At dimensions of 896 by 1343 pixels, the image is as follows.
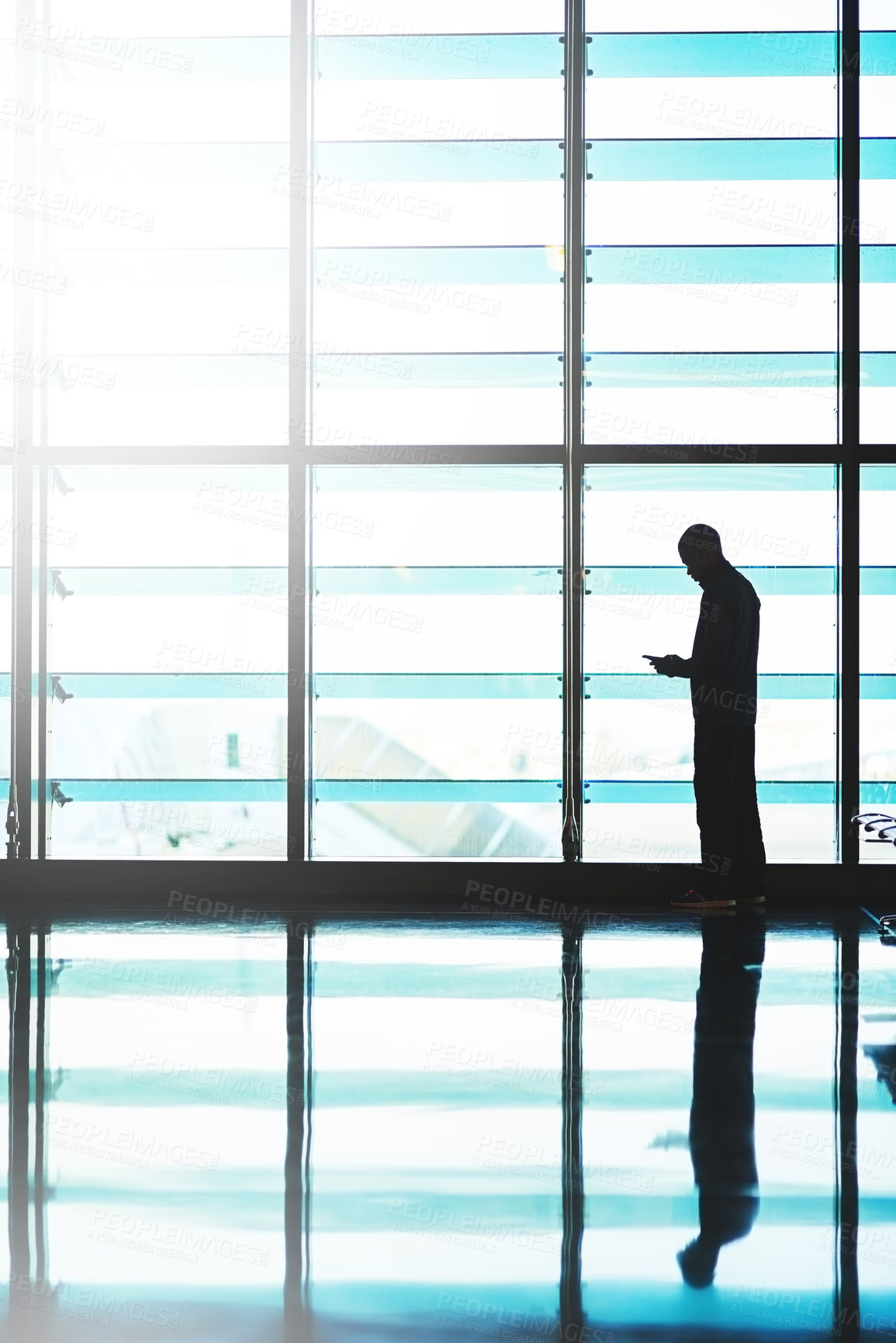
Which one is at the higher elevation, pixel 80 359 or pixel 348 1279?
pixel 80 359

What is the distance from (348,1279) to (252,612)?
4.16 meters

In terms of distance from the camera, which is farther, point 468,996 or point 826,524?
point 826,524

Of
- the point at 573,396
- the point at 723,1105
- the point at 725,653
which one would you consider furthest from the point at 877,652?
the point at 723,1105

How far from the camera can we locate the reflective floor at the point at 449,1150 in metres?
1.80

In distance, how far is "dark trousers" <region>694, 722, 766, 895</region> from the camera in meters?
5.13

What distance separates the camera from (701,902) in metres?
5.28

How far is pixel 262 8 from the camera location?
5.68 meters

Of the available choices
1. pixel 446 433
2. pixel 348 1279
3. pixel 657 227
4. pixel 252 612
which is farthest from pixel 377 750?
pixel 348 1279

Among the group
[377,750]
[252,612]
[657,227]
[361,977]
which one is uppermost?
[657,227]

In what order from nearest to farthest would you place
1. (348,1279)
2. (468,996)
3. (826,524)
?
(348,1279) → (468,996) → (826,524)

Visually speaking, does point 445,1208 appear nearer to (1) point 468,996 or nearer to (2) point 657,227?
(1) point 468,996

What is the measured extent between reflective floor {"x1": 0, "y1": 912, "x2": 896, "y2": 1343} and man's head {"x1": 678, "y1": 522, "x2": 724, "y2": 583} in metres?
1.79

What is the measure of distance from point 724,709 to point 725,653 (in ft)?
0.78

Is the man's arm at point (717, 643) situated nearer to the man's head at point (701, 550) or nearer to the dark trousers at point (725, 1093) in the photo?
the man's head at point (701, 550)
